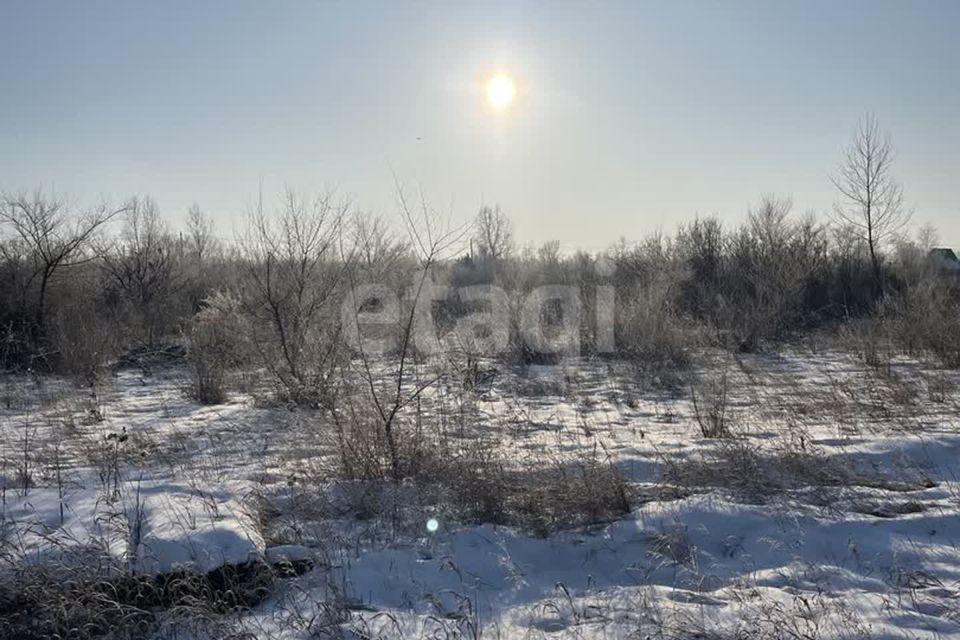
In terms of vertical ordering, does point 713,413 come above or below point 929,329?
below

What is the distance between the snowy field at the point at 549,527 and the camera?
3404 mm

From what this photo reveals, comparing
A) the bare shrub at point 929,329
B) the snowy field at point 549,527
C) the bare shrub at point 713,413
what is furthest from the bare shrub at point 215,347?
the bare shrub at point 929,329

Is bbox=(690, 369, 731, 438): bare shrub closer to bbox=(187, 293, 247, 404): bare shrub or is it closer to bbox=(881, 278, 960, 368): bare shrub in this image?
bbox=(881, 278, 960, 368): bare shrub

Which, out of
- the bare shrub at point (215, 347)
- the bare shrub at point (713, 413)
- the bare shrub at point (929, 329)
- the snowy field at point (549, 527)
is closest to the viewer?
the snowy field at point (549, 527)

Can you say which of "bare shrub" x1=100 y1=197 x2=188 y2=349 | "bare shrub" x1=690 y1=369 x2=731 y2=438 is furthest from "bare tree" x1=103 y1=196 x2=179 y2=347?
"bare shrub" x1=690 y1=369 x2=731 y2=438

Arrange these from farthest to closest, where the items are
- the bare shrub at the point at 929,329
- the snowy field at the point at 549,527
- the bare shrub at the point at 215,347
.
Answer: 1. the bare shrub at the point at 929,329
2. the bare shrub at the point at 215,347
3. the snowy field at the point at 549,527

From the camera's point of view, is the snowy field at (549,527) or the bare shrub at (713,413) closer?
the snowy field at (549,527)

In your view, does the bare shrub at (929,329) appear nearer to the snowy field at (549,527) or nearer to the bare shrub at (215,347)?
the snowy field at (549,527)

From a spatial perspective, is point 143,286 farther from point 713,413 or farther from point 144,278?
point 713,413

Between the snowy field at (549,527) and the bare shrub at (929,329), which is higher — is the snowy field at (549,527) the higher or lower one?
the lower one

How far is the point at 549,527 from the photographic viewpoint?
4.49 metres

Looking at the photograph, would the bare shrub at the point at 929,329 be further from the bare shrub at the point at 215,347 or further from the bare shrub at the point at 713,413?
the bare shrub at the point at 215,347

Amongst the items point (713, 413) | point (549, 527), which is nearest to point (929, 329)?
point (713, 413)

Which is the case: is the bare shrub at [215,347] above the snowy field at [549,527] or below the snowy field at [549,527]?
above
